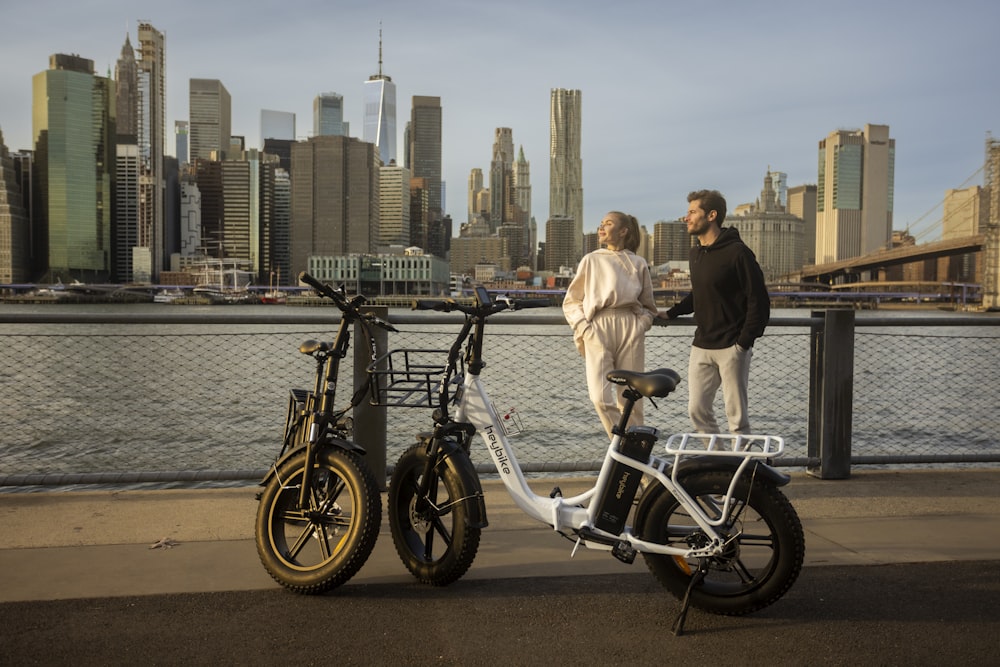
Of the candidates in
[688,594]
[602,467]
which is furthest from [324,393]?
[688,594]

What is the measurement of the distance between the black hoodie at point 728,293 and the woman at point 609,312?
303 millimetres

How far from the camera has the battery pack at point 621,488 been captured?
358 centimetres

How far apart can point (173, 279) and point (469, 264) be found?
42009 millimetres

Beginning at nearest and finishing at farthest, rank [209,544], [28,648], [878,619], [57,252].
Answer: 1. [28,648]
2. [878,619]
3. [209,544]
4. [57,252]

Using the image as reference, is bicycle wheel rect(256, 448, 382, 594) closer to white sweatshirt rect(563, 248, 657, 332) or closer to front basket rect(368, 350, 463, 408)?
front basket rect(368, 350, 463, 408)

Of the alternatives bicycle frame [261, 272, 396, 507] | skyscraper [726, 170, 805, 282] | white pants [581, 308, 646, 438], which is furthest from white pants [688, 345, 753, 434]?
skyscraper [726, 170, 805, 282]

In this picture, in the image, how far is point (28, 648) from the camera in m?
3.12

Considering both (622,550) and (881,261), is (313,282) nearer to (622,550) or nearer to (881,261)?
(622,550)

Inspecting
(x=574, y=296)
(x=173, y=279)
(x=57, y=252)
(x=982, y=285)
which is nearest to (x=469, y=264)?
(x=173, y=279)

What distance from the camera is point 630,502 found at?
11.9 feet

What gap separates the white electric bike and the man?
1.22 meters

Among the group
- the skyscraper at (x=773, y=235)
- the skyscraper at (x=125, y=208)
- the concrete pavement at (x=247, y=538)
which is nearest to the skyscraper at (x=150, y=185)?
the skyscraper at (x=125, y=208)

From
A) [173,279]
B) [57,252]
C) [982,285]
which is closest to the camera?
[982,285]

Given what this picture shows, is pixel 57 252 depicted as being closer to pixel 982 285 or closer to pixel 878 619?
pixel 982 285
